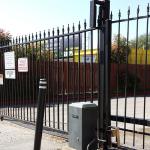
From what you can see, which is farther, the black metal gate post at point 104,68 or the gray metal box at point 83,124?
the black metal gate post at point 104,68

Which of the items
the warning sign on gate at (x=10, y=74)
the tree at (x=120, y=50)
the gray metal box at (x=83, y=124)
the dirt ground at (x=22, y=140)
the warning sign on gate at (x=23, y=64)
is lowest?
the dirt ground at (x=22, y=140)

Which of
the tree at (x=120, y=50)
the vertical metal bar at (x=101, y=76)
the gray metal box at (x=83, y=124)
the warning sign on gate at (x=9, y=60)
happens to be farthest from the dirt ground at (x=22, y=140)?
the tree at (x=120, y=50)

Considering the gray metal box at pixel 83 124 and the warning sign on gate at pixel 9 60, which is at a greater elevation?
the warning sign on gate at pixel 9 60

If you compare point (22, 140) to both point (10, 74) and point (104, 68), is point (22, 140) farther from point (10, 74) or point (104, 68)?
point (10, 74)

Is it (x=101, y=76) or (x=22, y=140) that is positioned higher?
(x=101, y=76)

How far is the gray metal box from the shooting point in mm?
6918

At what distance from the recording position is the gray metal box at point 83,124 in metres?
6.92

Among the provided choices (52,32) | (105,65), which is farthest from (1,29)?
(105,65)

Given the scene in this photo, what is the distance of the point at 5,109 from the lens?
42.8 feet

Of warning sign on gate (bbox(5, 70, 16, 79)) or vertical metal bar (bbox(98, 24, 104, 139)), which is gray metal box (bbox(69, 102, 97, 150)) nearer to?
vertical metal bar (bbox(98, 24, 104, 139))

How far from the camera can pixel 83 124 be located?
22.7 ft

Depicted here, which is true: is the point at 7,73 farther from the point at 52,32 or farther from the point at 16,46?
the point at 52,32

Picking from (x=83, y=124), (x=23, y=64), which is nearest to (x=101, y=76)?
(x=83, y=124)

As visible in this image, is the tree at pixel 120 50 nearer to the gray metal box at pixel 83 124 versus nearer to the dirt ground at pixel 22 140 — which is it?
the gray metal box at pixel 83 124
